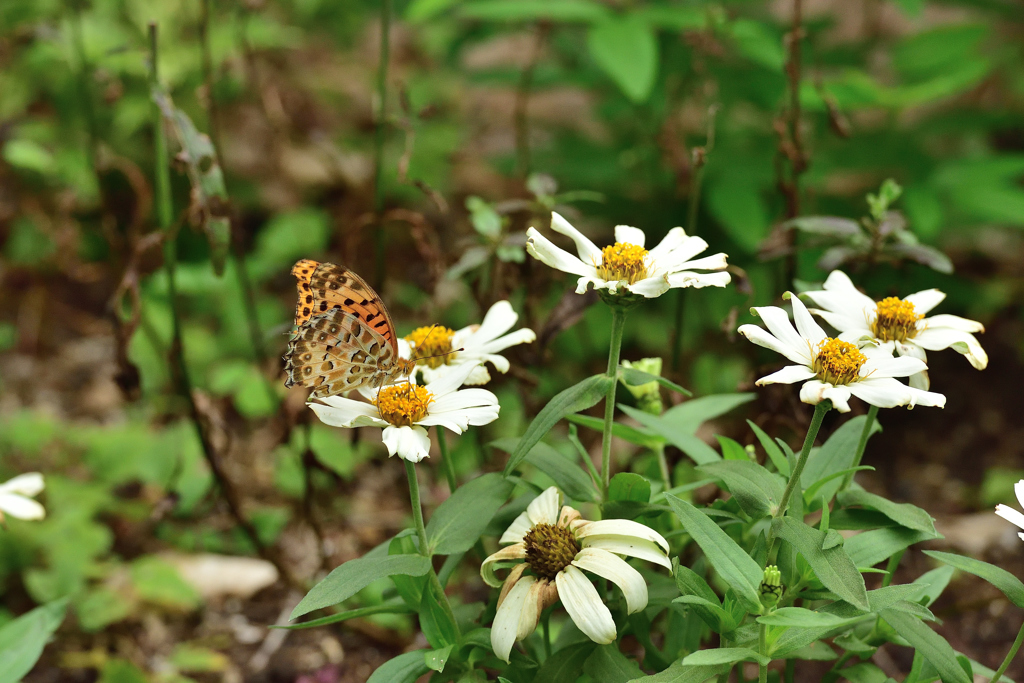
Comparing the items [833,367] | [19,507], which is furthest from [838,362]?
[19,507]

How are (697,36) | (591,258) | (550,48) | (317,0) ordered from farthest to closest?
(317,0) < (550,48) < (697,36) < (591,258)

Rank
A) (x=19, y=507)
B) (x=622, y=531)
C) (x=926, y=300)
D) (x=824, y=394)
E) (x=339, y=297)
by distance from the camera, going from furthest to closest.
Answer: (x=19, y=507), (x=926, y=300), (x=339, y=297), (x=622, y=531), (x=824, y=394)

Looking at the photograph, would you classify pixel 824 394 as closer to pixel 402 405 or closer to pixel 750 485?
pixel 750 485

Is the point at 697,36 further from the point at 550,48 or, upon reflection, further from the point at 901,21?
the point at 901,21

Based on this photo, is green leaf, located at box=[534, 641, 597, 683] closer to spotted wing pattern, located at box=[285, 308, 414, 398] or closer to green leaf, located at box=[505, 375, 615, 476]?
green leaf, located at box=[505, 375, 615, 476]

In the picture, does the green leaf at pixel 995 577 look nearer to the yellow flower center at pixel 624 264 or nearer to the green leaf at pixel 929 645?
the green leaf at pixel 929 645

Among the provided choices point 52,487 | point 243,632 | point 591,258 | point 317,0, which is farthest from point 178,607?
point 317,0
